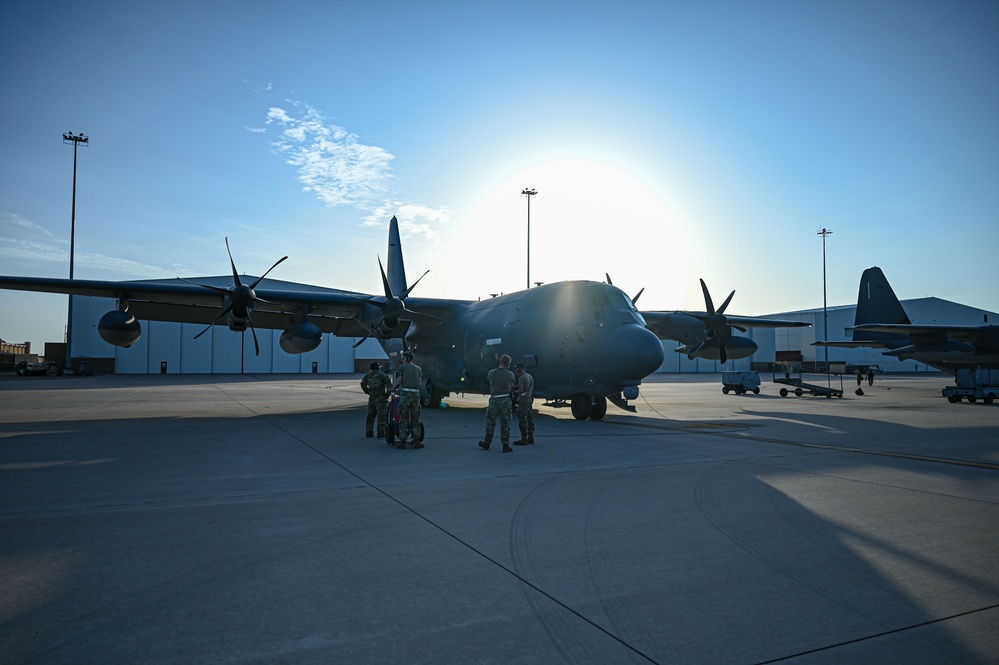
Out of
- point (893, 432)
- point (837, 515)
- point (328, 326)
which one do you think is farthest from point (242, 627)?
point (328, 326)

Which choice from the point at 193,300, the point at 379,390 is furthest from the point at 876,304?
the point at 193,300

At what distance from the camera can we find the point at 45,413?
1842 cm

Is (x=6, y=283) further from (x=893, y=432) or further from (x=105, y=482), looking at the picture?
(x=893, y=432)

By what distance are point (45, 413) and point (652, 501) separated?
19.1 metres

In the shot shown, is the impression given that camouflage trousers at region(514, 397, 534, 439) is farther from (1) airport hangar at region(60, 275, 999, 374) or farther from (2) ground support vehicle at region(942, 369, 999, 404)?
(1) airport hangar at region(60, 275, 999, 374)

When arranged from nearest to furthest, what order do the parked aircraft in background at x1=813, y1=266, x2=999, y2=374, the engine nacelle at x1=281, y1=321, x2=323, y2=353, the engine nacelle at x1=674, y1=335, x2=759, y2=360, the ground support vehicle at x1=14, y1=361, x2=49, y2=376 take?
the engine nacelle at x1=281, y1=321, x2=323, y2=353
the engine nacelle at x1=674, y1=335, x2=759, y2=360
the parked aircraft in background at x1=813, y1=266, x2=999, y2=374
the ground support vehicle at x1=14, y1=361, x2=49, y2=376

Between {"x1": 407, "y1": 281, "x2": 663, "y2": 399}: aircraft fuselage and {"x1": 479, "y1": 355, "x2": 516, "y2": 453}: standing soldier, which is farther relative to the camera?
{"x1": 407, "y1": 281, "x2": 663, "y2": 399}: aircraft fuselage

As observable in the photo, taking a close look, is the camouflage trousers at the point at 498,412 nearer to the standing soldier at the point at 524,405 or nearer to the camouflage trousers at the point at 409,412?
the standing soldier at the point at 524,405

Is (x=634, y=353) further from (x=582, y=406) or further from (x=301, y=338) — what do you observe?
(x=301, y=338)

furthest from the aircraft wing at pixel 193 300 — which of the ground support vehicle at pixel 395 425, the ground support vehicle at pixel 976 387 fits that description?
the ground support vehicle at pixel 976 387

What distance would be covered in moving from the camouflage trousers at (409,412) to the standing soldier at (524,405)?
76.6 inches

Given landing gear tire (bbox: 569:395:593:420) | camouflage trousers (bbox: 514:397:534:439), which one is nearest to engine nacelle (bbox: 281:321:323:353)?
landing gear tire (bbox: 569:395:593:420)

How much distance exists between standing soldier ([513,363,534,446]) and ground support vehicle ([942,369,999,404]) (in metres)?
22.0

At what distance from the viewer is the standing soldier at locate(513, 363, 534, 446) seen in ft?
39.4
